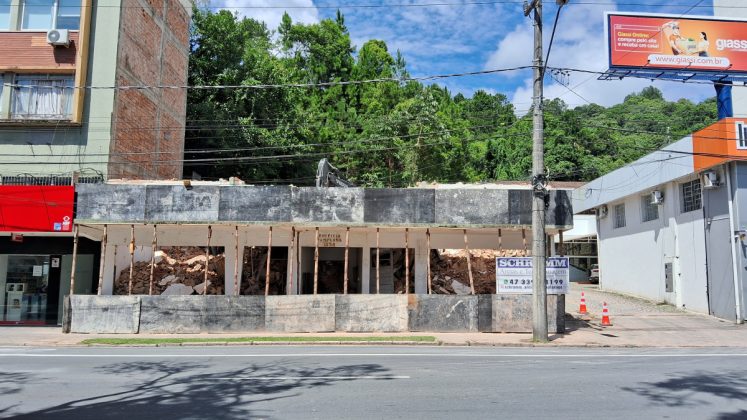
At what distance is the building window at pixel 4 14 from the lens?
2392cm

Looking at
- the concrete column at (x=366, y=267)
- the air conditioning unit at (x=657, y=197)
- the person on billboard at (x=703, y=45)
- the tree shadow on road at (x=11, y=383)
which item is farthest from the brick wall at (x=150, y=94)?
the person on billboard at (x=703, y=45)

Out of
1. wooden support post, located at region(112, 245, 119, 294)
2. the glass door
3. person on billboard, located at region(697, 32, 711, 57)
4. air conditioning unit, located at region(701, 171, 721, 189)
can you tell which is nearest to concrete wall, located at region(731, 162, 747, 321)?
air conditioning unit, located at region(701, 171, 721, 189)

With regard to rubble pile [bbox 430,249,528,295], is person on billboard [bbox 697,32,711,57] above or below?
above

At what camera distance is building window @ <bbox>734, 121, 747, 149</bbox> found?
20375 millimetres

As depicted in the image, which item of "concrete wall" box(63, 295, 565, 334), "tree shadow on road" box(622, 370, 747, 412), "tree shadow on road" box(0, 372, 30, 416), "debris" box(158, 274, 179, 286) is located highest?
"debris" box(158, 274, 179, 286)

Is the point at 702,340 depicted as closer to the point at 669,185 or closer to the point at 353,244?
the point at 669,185

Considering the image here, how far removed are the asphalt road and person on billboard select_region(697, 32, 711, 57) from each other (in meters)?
16.3

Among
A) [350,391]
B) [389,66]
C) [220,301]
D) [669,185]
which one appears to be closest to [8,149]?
[220,301]

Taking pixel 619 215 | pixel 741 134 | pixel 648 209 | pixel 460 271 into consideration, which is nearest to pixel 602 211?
pixel 619 215

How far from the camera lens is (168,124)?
99.7 ft

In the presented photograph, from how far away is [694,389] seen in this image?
8.79 meters

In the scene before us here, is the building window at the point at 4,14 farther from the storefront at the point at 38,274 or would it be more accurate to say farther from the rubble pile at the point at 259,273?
the rubble pile at the point at 259,273

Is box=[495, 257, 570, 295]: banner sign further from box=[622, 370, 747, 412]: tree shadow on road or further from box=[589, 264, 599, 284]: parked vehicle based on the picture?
box=[589, 264, 599, 284]: parked vehicle

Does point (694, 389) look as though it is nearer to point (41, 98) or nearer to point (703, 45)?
point (703, 45)
